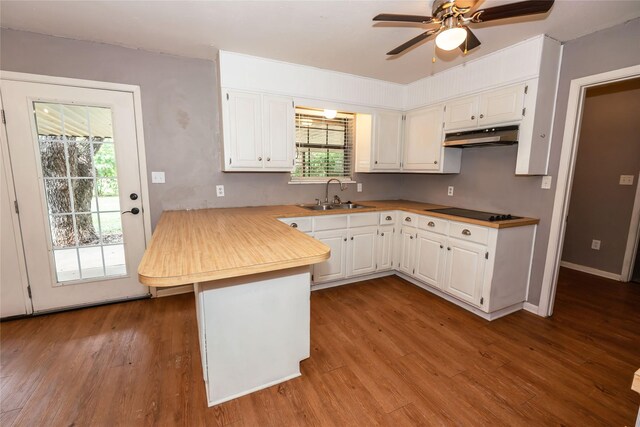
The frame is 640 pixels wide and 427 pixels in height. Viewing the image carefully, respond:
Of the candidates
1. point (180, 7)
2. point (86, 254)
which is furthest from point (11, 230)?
point (180, 7)

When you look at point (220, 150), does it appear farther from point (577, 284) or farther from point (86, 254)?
point (577, 284)

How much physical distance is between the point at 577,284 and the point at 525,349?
1.99 m

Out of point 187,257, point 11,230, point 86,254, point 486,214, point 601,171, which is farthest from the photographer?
point 601,171

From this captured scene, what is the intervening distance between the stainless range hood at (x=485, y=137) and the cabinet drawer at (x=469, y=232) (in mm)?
801

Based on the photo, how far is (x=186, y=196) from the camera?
116 inches

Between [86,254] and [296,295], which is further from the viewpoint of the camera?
[86,254]

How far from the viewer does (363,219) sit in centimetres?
318

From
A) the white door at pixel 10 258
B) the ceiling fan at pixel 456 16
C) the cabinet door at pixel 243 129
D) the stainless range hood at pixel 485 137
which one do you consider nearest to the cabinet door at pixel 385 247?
the stainless range hood at pixel 485 137

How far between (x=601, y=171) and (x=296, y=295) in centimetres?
441

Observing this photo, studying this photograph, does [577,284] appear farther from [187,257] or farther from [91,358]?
[91,358]

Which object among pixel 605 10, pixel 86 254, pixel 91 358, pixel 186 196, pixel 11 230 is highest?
pixel 605 10

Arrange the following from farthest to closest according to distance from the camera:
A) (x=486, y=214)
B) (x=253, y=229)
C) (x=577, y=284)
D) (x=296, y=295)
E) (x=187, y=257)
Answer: (x=577, y=284) → (x=486, y=214) → (x=253, y=229) → (x=296, y=295) → (x=187, y=257)

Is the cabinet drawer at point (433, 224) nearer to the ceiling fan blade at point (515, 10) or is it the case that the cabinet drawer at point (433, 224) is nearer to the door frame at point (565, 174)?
the door frame at point (565, 174)

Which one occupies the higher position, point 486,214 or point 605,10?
point 605,10
